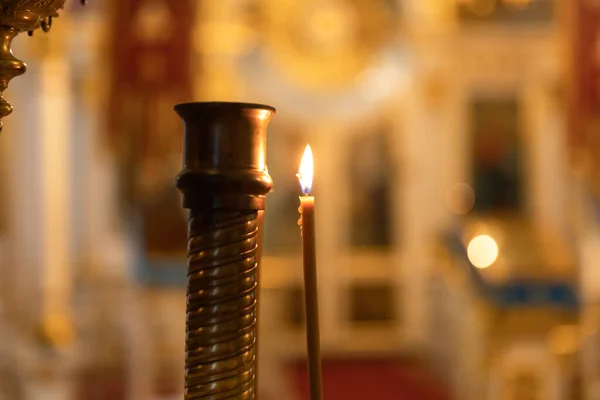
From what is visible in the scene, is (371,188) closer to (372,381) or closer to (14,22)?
(372,381)

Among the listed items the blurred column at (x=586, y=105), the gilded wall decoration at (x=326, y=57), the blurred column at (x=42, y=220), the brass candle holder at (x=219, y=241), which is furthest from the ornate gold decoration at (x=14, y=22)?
the gilded wall decoration at (x=326, y=57)

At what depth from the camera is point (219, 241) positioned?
90 cm

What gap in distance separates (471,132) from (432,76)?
76cm

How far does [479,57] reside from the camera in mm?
10164

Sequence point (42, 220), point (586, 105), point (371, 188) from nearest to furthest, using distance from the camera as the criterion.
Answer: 1. point (586, 105)
2. point (42, 220)
3. point (371, 188)

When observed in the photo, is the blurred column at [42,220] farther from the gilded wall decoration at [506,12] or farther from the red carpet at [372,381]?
the gilded wall decoration at [506,12]

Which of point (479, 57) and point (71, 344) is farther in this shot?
point (479, 57)

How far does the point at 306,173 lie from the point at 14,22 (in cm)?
34

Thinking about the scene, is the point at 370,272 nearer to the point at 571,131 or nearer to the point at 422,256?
the point at 422,256

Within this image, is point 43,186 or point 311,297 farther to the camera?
point 43,186

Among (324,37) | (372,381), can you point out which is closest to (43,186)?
(372,381)

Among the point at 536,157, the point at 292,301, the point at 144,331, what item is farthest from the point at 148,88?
the point at 536,157

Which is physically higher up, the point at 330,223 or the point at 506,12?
the point at 506,12

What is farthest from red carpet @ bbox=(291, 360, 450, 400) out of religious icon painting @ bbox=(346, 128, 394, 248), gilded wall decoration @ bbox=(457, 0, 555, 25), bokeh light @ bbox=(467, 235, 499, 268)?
gilded wall decoration @ bbox=(457, 0, 555, 25)
